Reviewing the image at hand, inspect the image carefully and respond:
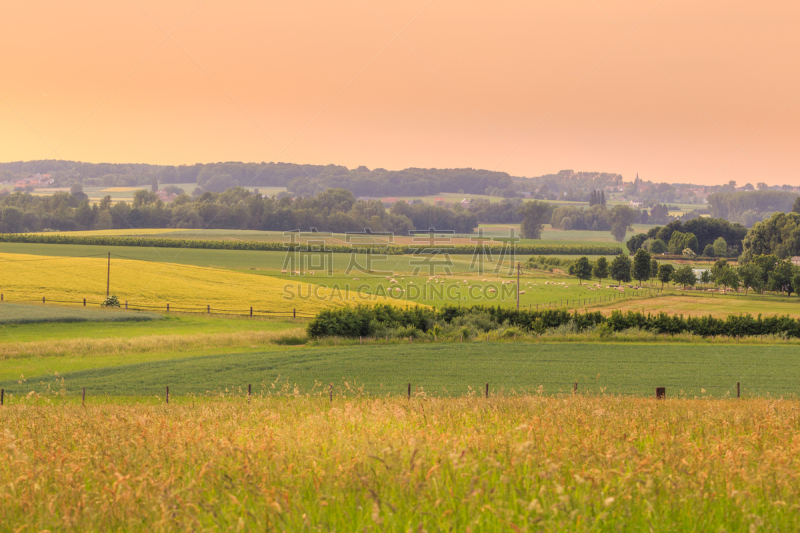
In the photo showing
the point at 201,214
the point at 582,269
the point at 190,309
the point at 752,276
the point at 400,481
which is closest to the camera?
the point at 400,481

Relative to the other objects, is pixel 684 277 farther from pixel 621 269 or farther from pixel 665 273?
pixel 621 269

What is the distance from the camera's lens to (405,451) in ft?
14.1

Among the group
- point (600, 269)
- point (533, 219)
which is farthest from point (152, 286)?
point (533, 219)

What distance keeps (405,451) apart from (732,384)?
2378cm

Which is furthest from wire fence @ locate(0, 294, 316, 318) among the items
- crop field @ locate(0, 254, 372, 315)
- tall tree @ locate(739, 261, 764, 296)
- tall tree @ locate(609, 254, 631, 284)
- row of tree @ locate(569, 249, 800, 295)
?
tall tree @ locate(739, 261, 764, 296)

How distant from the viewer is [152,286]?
50594 millimetres

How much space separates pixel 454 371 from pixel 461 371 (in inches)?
12.3

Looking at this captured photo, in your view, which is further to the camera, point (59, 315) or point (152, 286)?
point (152, 286)

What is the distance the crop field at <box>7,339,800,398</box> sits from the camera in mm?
21125

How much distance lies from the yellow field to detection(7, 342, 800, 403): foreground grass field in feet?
53.7

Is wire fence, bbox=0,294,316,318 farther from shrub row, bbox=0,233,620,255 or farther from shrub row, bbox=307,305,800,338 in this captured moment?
shrub row, bbox=0,233,620,255

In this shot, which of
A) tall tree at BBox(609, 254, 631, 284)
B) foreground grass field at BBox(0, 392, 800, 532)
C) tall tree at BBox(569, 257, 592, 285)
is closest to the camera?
foreground grass field at BBox(0, 392, 800, 532)

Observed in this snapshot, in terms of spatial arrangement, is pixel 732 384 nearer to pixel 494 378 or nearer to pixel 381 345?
pixel 494 378

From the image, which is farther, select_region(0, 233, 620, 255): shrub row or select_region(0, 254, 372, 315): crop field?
select_region(0, 233, 620, 255): shrub row
